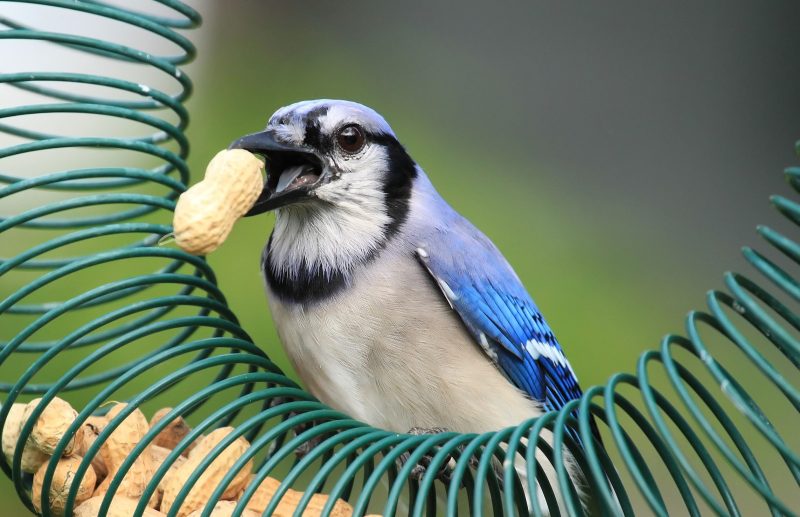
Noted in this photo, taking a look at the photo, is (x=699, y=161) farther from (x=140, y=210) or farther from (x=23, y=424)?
(x=23, y=424)

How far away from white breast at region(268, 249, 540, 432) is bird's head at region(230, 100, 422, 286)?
0.07 meters

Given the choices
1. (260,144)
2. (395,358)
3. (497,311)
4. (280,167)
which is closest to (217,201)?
(260,144)

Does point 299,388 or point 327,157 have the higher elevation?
point 327,157

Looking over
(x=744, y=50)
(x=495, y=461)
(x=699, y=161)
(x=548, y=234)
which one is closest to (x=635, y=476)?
(x=495, y=461)

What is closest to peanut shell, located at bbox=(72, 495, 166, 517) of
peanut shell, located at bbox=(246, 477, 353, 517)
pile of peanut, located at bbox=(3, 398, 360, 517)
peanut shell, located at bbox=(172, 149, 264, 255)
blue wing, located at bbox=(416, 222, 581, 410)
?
pile of peanut, located at bbox=(3, 398, 360, 517)

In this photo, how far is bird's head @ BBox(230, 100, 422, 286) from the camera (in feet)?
5.80

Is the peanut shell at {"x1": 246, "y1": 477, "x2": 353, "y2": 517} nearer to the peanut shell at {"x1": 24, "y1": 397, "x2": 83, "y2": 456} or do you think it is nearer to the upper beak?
the peanut shell at {"x1": 24, "y1": 397, "x2": 83, "y2": 456}

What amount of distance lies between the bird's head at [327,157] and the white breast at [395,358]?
0.44ft

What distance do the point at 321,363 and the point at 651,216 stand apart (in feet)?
9.67

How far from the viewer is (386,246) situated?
6.12 feet

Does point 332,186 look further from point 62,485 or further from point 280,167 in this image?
point 62,485

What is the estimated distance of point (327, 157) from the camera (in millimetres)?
1805

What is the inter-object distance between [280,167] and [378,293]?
0.27 meters

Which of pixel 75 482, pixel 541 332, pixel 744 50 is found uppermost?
pixel 744 50
